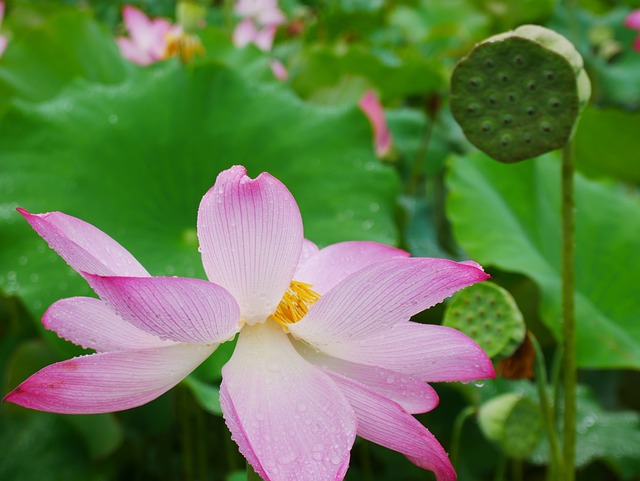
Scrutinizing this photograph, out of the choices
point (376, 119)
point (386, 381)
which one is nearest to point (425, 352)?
point (386, 381)

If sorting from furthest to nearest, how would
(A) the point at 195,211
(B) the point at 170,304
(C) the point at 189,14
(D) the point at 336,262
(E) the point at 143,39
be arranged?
1. (E) the point at 143,39
2. (C) the point at 189,14
3. (A) the point at 195,211
4. (D) the point at 336,262
5. (B) the point at 170,304

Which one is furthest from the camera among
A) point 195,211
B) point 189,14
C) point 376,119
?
point 189,14

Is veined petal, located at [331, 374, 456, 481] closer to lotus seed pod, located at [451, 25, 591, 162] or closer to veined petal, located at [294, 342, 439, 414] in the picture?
veined petal, located at [294, 342, 439, 414]

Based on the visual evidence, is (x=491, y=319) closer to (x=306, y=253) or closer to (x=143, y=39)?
(x=306, y=253)

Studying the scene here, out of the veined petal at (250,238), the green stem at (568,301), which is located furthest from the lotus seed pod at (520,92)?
the veined petal at (250,238)

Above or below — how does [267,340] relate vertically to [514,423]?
above
